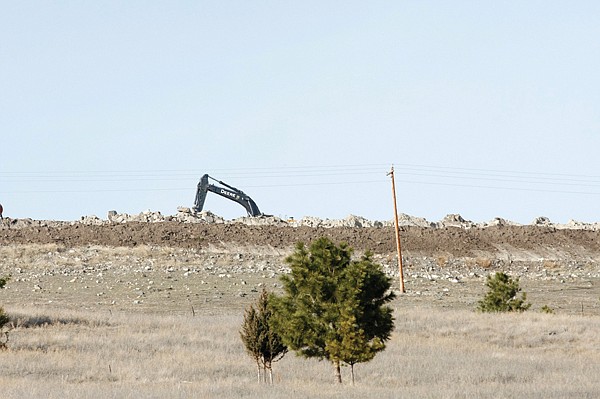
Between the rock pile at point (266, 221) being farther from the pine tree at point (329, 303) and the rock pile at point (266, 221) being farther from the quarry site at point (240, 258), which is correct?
the pine tree at point (329, 303)

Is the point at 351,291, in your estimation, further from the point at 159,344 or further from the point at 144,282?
the point at 144,282

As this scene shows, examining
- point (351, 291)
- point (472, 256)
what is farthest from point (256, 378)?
point (472, 256)

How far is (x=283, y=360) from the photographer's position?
30.1 meters

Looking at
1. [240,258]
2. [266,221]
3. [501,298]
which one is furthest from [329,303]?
[266,221]

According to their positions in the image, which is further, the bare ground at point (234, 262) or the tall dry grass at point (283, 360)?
the bare ground at point (234, 262)

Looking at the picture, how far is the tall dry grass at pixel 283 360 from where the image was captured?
21.5 m

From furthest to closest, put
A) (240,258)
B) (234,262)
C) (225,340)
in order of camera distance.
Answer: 1. (240,258)
2. (234,262)
3. (225,340)

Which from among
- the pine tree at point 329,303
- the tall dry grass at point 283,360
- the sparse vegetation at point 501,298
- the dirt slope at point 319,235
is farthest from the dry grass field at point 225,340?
the dirt slope at point 319,235

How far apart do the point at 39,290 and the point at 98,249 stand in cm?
1843

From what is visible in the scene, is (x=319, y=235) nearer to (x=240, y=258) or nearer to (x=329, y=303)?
(x=240, y=258)

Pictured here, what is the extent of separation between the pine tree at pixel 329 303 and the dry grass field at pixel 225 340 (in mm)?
1225

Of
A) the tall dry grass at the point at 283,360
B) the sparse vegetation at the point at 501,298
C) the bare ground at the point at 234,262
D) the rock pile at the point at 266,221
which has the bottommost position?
the tall dry grass at the point at 283,360

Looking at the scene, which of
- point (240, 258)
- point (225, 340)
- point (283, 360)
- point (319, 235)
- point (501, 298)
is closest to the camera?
point (283, 360)

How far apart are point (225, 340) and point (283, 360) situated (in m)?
3.50
